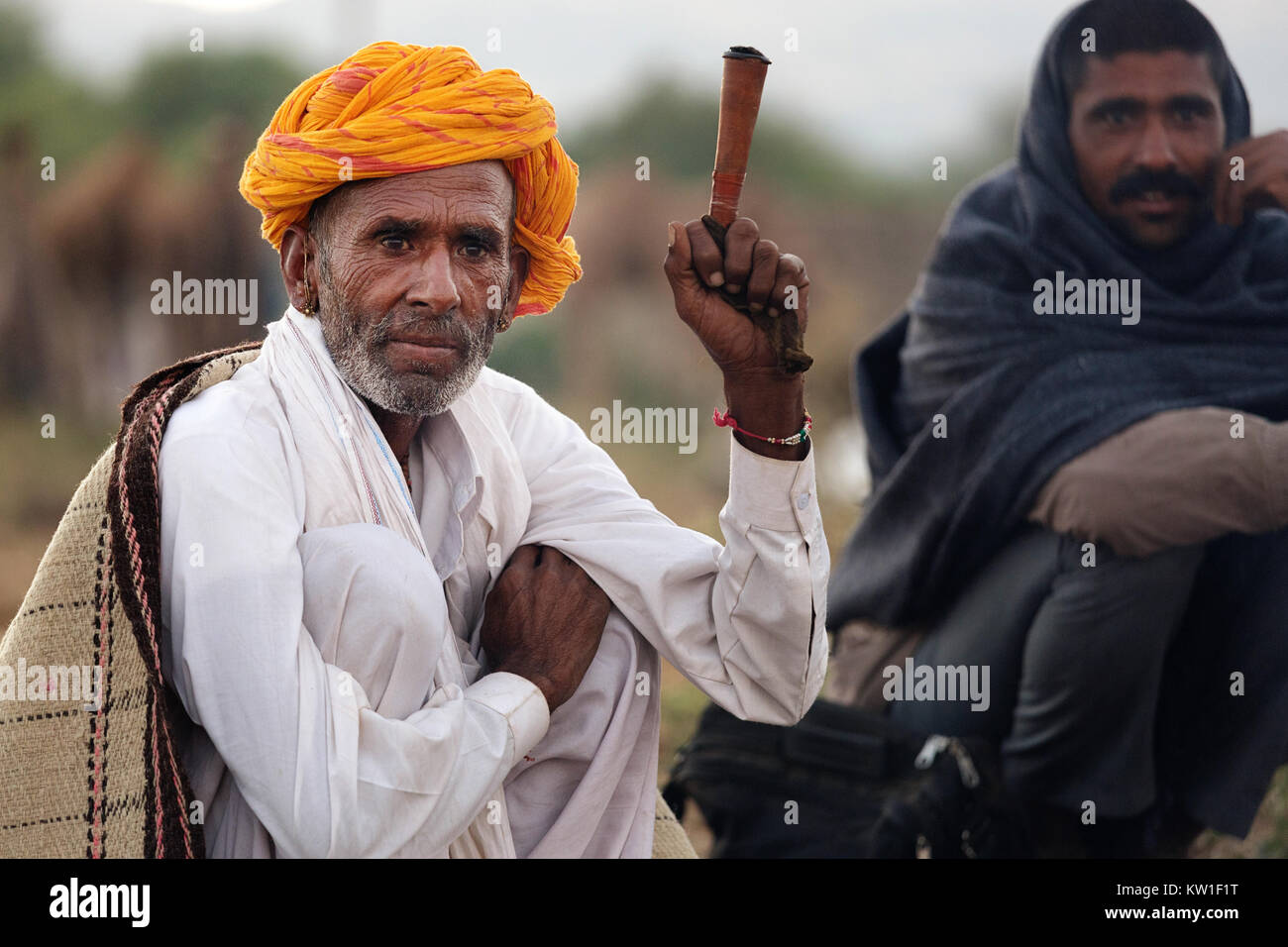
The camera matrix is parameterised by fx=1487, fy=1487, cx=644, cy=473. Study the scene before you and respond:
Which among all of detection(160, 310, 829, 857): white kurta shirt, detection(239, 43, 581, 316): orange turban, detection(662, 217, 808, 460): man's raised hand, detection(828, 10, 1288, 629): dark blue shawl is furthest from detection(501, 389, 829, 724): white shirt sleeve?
detection(828, 10, 1288, 629): dark blue shawl

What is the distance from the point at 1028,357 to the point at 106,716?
310cm

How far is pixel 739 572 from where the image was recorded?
248 centimetres

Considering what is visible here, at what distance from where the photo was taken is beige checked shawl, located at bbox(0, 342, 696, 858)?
7.07ft

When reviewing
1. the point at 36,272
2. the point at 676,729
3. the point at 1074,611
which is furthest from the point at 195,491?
the point at 36,272

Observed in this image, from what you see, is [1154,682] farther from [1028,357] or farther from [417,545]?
[417,545]

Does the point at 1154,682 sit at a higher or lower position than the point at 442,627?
lower

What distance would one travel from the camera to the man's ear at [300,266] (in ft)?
8.41

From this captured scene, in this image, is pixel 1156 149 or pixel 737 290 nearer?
pixel 737 290

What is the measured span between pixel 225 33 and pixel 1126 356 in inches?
285

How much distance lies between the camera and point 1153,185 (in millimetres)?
4551

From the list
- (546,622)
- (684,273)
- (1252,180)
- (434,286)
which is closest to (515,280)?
(434,286)

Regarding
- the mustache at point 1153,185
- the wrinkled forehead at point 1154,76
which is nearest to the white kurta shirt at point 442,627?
the mustache at point 1153,185

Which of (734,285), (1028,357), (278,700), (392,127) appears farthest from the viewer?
(1028,357)
